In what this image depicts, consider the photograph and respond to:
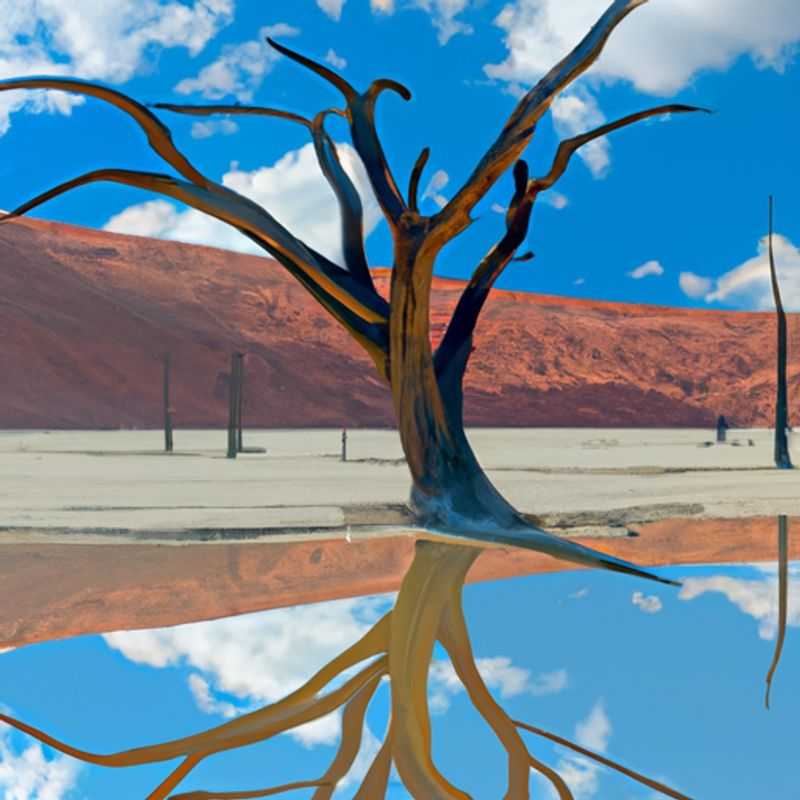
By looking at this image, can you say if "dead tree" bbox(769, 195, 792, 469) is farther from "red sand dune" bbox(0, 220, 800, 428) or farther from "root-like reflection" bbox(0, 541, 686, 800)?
"red sand dune" bbox(0, 220, 800, 428)

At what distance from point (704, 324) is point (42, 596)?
50807 mm

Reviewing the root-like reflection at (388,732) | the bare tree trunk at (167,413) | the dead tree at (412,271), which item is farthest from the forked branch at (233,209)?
the bare tree trunk at (167,413)

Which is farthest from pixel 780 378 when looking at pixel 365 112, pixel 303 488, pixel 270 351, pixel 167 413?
pixel 270 351

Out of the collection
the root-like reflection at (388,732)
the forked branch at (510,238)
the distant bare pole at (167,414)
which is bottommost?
the root-like reflection at (388,732)

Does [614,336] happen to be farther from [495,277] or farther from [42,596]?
[42,596]

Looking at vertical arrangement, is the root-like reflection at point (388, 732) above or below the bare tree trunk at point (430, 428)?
below

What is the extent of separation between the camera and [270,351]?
43.0 m

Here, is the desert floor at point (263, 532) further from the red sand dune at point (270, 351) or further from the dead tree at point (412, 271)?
the red sand dune at point (270, 351)

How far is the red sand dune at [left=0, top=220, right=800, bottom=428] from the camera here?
37.0 meters

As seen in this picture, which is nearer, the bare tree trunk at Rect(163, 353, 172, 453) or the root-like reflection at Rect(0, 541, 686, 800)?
the root-like reflection at Rect(0, 541, 686, 800)

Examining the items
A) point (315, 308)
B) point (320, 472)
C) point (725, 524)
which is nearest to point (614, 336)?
point (315, 308)

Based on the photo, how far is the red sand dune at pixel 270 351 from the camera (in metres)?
37.0

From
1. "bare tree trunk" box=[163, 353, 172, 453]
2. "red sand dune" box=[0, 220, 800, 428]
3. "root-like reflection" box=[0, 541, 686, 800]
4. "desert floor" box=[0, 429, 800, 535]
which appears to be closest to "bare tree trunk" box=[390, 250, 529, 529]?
"desert floor" box=[0, 429, 800, 535]

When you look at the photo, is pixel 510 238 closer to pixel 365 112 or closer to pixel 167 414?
pixel 365 112
